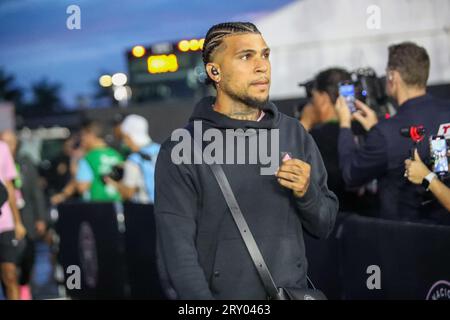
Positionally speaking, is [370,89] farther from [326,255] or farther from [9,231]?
[9,231]

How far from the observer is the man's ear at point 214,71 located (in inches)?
183

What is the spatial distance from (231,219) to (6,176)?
6.45 metres

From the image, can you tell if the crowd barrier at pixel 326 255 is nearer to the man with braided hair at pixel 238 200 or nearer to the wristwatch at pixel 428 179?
the wristwatch at pixel 428 179

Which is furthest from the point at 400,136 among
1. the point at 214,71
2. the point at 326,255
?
the point at 214,71

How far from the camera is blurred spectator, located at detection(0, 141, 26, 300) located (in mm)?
10242

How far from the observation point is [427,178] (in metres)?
6.25

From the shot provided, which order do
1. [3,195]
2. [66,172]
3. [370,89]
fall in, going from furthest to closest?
[66,172] < [3,195] < [370,89]

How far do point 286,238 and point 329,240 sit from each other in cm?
340

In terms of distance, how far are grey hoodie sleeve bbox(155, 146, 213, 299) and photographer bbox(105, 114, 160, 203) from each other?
610 centimetres

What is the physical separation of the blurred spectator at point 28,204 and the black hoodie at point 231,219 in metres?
7.39

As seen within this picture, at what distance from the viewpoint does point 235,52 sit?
15.0 feet

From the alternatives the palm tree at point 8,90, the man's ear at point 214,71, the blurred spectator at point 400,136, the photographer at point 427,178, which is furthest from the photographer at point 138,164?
the palm tree at point 8,90

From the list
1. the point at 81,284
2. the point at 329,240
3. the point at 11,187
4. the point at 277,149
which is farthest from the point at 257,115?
the point at 81,284

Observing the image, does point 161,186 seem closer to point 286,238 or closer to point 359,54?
point 286,238
